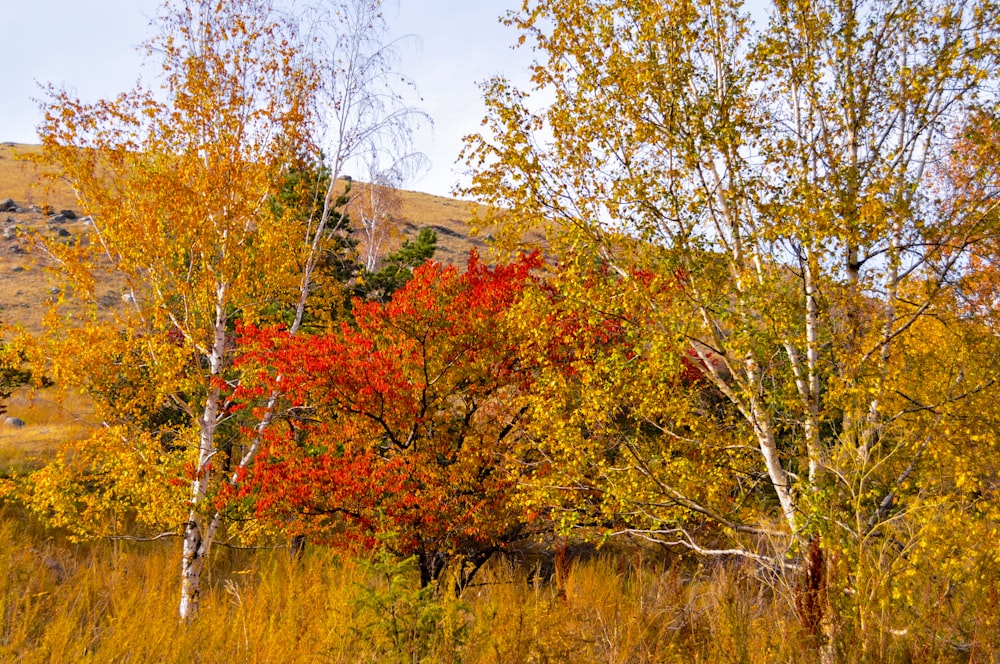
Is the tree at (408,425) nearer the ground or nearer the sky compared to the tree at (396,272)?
nearer the ground

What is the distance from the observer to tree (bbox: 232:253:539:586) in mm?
7766

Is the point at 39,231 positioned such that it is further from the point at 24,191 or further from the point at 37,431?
the point at 24,191

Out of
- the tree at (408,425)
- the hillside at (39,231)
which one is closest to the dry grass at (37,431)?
the hillside at (39,231)

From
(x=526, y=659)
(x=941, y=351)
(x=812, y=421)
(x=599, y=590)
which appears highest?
(x=941, y=351)

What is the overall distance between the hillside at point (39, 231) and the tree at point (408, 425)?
12.6 ft

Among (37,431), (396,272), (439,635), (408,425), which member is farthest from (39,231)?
(439,635)

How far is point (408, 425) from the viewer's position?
Result: 840cm

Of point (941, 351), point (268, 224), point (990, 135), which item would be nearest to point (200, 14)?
point (268, 224)

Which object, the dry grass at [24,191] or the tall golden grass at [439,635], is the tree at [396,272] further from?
the dry grass at [24,191]

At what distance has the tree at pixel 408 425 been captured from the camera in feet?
25.5

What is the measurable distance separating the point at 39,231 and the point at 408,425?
4579cm

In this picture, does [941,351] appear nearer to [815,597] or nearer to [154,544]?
[815,597]

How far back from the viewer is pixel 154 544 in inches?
445

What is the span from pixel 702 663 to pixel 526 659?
1263mm
